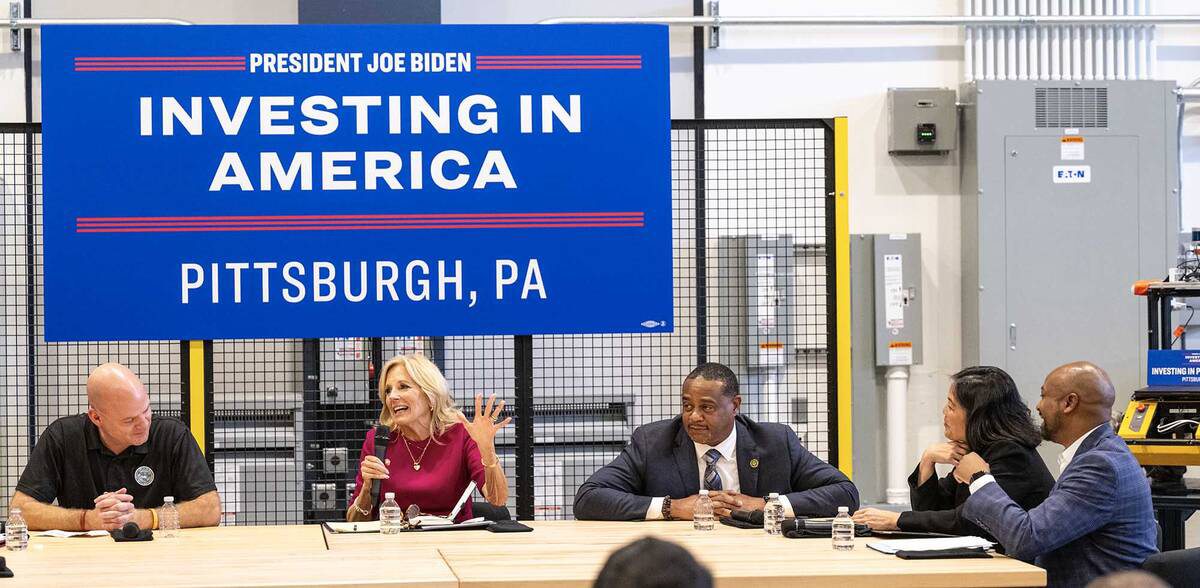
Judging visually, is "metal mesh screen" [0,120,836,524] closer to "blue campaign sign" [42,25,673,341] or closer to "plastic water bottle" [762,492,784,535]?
"blue campaign sign" [42,25,673,341]

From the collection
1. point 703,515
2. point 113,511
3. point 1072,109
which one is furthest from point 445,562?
point 1072,109

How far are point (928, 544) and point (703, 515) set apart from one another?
73 centimetres

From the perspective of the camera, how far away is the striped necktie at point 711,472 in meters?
4.25

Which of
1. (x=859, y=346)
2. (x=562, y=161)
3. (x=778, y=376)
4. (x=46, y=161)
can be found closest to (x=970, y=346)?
(x=859, y=346)

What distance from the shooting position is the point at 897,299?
7.29 m

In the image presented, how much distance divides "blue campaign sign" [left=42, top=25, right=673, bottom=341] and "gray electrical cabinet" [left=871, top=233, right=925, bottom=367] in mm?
2703

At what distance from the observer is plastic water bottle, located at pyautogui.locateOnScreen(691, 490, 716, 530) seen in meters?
3.80

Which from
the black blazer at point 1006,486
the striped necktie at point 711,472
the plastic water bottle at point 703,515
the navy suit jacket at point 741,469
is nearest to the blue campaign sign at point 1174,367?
the navy suit jacket at point 741,469

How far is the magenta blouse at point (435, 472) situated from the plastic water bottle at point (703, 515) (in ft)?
2.62

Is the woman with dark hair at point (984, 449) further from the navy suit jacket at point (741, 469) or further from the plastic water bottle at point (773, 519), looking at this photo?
the navy suit jacket at point (741, 469)

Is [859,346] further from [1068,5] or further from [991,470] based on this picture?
[991,470]

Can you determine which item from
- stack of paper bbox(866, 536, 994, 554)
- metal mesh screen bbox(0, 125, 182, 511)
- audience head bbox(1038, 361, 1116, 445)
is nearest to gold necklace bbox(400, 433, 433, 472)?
stack of paper bbox(866, 536, 994, 554)

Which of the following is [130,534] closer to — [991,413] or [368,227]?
[368,227]

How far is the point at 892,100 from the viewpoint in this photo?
7.39m
